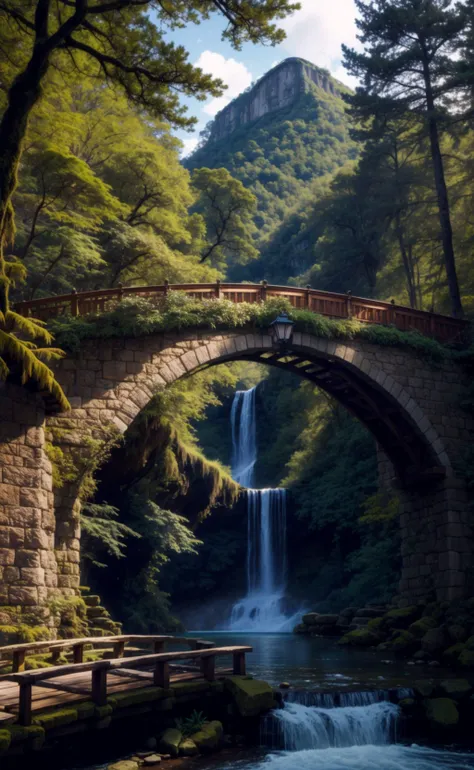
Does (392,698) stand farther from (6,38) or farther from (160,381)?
(6,38)

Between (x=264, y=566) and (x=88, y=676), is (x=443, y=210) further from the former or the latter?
(x=88, y=676)

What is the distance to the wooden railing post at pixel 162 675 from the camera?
1032 centimetres

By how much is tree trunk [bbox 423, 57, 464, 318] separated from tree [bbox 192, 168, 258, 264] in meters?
8.50

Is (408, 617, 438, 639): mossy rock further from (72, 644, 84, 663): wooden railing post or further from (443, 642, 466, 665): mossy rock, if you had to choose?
(72, 644, 84, 663): wooden railing post

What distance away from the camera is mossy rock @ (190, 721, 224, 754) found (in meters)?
9.95

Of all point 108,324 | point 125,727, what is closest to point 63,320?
point 108,324

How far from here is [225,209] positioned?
32.9 m

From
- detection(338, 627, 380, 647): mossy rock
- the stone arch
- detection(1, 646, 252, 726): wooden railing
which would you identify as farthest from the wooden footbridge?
detection(338, 627, 380, 647): mossy rock

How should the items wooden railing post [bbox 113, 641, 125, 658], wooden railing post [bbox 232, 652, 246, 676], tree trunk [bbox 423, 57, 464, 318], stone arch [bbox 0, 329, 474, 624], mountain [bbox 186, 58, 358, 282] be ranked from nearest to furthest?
1. wooden railing post [bbox 232, 652, 246, 676]
2. wooden railing post [bbox 113, 641, 125, 658]
3. stone arch [bbox 0, 329, 474, 624]
4. tree trunk [bbox 423, 57, 464, 318]
5. mountain [bbox 186, 58, 358, 282]

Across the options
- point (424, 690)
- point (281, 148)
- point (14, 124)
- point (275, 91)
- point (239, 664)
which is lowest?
point (424, 690)

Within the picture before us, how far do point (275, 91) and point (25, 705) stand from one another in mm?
127093

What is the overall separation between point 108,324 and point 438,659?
10.3 metres

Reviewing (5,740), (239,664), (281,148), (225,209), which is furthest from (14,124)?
(281,148)

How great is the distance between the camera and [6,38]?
50.4ft
